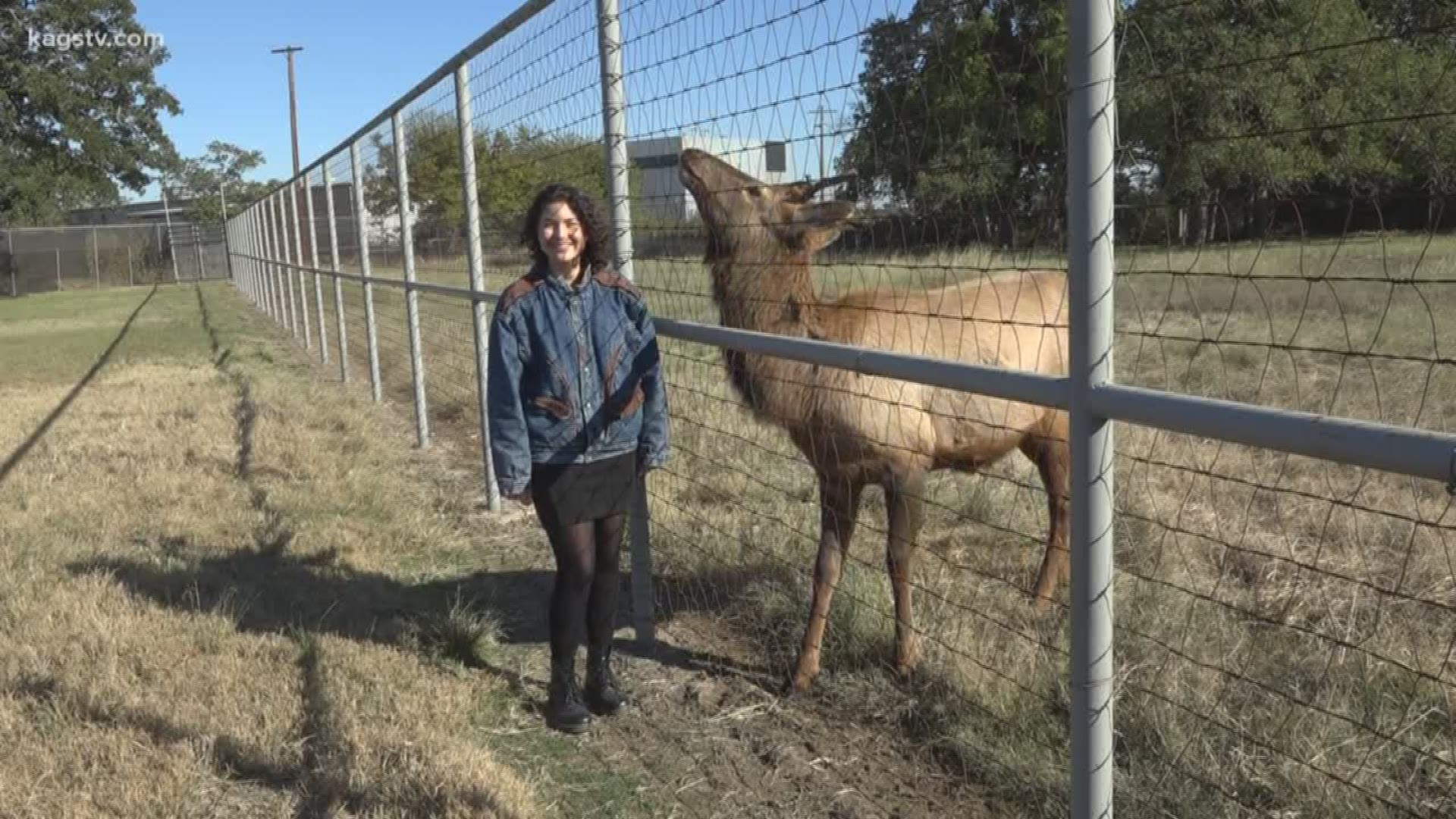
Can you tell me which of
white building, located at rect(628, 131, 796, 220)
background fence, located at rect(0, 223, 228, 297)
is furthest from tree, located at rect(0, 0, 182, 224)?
white building, located at rect(628, 131, 796, 220)

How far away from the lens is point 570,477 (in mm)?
3783

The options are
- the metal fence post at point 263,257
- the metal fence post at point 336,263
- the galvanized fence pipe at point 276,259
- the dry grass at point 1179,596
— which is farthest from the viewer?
the metal fence post at point 263,257

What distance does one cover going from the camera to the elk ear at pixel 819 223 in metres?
3.77

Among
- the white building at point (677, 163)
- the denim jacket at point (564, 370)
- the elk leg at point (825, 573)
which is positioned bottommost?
the elk leg at point (825, 573)

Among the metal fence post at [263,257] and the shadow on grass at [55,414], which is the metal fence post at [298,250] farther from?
the metal fence post at [263,257]

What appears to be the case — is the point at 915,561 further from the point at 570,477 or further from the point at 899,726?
the point at 570,477

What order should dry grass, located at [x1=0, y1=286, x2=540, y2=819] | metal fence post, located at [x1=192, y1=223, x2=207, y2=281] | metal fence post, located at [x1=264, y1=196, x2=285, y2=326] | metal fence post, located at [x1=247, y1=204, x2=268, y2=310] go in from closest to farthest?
dry grass, located at [x1=0, y1=286, x2=540, y2=819] → metal fence post, located at [x1=264, y1=196, x2=285, y2=326] → metal fence post, located at [x1=247, y1=204, x2=268, y2=310] → metal fence post, located at [x1=192, y1=223, x2=207, y2=281]

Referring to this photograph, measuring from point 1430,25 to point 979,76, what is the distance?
41.9 inches

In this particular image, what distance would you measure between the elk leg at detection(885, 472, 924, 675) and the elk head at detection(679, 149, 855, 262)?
93 cm

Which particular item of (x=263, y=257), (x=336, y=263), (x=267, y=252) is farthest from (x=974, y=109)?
(x=263, y=257)

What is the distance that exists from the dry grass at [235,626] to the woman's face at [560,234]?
1633 mm

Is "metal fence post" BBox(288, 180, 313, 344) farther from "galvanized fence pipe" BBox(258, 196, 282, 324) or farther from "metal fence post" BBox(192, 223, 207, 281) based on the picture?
"metal fence post" BBox(192, 223, 207, 281)

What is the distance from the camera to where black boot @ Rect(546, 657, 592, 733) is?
12.9 feet

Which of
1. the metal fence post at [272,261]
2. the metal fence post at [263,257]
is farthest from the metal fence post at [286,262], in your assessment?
the metal fence post at [263,257]
